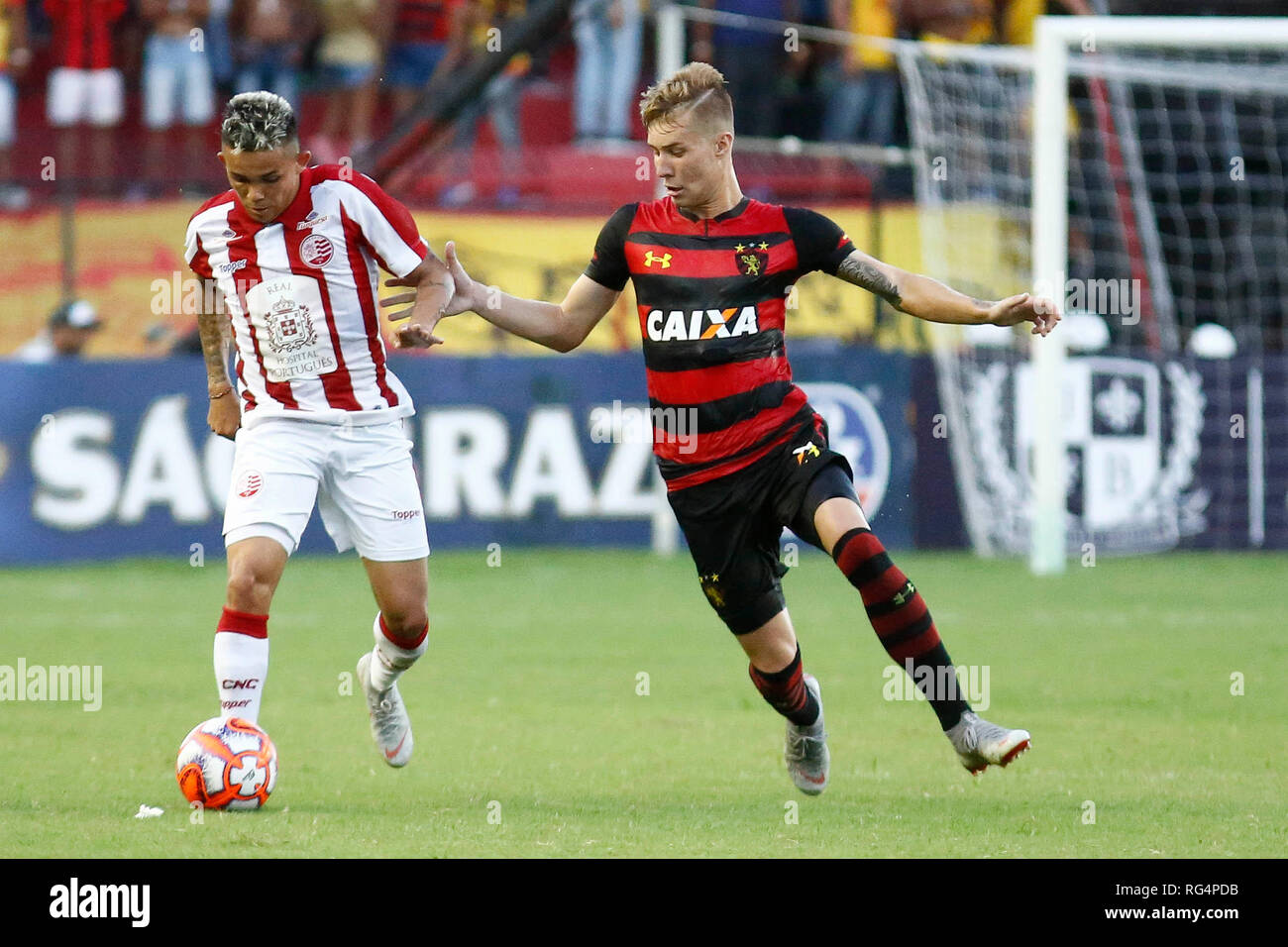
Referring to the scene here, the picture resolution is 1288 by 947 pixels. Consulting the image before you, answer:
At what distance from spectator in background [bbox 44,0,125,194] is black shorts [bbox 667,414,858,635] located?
11286 mm

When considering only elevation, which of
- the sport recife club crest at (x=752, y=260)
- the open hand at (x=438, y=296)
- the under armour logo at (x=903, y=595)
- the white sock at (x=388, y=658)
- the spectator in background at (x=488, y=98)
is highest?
the spectator in background at (x=488, y=98)

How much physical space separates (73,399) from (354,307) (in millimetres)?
7937

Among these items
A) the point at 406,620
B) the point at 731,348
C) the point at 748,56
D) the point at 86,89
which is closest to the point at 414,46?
the point at 86,89

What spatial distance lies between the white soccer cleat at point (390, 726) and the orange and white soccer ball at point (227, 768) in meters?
0.75

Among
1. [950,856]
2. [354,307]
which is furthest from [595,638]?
[950,856]

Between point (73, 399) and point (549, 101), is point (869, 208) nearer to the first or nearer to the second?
point (549, 101)

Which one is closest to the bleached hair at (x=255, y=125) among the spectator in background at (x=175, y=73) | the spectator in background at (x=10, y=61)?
the spectator in background at (x=175, y=73)

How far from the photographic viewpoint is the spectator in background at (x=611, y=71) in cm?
1667

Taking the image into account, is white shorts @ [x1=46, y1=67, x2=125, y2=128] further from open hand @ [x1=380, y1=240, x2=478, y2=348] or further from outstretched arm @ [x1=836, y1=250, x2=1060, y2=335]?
outstretched arm @ [x1=836, y1=250, x2=1060, y2=335]

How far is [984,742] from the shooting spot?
227 inches

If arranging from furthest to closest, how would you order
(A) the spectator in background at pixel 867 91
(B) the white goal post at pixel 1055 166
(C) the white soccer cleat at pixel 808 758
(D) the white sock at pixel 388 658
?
(A) the spectator in background at pixel 867 91, (B) the white goal post at pixel 1055 166, (D) the white sock at pixel 388 658, (C) the white soccer cleat at pixel 808 758

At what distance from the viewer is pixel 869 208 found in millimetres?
16188

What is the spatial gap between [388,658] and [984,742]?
2.11 metres

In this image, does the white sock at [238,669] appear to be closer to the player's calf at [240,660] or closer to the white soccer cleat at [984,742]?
the player's calf at [240,660]
